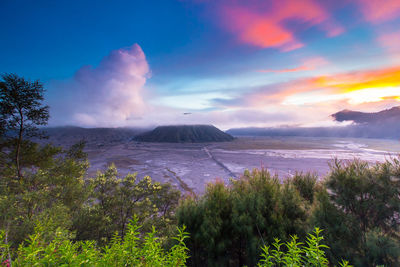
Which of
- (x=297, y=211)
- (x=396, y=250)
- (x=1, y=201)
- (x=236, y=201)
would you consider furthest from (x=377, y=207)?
(x=1, y=201)

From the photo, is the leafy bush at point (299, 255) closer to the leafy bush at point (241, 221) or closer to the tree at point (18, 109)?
the leafy bush at point (241, 221)

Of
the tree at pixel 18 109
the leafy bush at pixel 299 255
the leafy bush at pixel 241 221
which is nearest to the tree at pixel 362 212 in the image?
the leafy bush at pixel 241 221

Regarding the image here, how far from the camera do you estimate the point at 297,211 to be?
7656mm

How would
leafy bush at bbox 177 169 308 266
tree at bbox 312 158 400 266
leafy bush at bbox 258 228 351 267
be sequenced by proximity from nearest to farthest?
leafy bush at bbox 258 228 351 267 < tree at bbox 312 158 400 266 < leafy bush at bbox 177 169 308 266

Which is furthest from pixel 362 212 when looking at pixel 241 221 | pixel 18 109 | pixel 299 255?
pixel 18 109

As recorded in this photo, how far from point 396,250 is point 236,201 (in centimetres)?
518

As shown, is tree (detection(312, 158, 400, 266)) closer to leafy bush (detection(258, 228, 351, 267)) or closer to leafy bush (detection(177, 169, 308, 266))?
leafy bush (detection(177, 169, 308, 266))

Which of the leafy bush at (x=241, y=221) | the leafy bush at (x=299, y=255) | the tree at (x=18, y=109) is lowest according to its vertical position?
the leafy bush at (x=241, y=221)

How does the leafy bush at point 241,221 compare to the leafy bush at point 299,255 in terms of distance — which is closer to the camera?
the leafy bush at point 299,255

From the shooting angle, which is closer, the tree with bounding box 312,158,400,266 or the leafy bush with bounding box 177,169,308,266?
the tree with bounding box 312,158,400,266

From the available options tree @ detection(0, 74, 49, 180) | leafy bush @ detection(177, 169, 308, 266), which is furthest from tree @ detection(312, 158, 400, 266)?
tree @ detection(0, 74, 49, 180)

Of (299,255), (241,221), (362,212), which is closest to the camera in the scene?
(299,255)

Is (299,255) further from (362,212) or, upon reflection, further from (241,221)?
(362,212)

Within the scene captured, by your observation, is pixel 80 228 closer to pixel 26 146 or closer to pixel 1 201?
pixel 1 201
